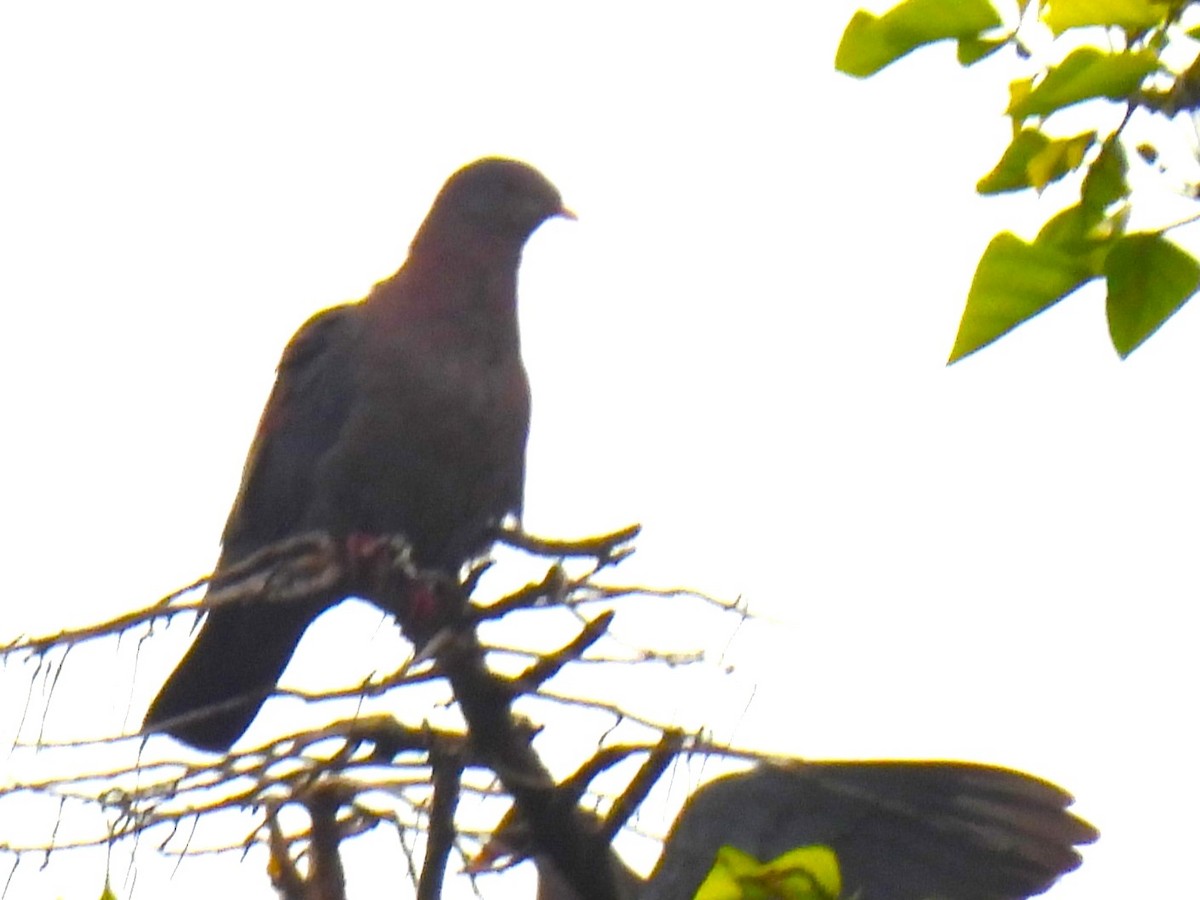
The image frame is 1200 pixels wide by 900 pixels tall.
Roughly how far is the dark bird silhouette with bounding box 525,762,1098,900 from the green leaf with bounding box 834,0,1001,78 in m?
2.49

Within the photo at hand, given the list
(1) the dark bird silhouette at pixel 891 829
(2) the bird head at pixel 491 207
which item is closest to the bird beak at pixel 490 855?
(1) the dark bird silhouette at pixel 891 829

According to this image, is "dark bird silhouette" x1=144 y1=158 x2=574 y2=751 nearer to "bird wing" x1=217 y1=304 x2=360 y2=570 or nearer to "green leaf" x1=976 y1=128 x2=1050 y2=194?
"bird wing" x1=217 y1=304 x2=360 y2=570

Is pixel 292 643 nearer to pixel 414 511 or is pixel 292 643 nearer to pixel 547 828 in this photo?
pixel 414 511

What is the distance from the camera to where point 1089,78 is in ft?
4.62

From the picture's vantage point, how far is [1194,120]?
4.51 feet

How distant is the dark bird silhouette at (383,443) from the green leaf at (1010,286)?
359 cm

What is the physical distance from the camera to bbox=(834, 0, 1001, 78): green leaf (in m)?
1.52

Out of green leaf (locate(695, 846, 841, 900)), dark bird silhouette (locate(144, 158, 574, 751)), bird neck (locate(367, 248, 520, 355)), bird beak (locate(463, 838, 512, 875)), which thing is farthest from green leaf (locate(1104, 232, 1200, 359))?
bird neck (locate(367, 248, 520, 355))

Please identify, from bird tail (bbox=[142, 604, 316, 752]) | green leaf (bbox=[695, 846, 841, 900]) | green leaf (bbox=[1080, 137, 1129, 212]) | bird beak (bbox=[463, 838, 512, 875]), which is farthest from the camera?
bird tail (bbox=[142, 604, 316, 752])

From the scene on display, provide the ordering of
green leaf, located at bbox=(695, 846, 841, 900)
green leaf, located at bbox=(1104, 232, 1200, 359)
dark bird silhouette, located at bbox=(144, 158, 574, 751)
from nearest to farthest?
green leaf, located at bbox=(1104, 232, 1200, 359), green leaf, located at bbox=(695, 846, 841, 900), dark bird silhouette, located at bbox=(144, 158, 574, 751)

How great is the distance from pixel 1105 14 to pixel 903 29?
0.16m

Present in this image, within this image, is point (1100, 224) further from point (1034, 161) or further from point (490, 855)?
point (490, 855)

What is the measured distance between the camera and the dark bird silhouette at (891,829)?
4.13 meters

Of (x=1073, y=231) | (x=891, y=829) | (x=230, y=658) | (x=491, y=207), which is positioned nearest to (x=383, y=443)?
(x=230, y=658)
